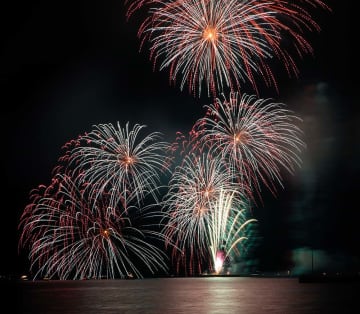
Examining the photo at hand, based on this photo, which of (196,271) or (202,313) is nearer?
(202,313)

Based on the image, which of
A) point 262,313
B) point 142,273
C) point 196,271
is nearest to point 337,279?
point 196,271

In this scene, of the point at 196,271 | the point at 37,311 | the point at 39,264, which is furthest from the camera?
the point at 39,264

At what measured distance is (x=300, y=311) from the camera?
31438mm

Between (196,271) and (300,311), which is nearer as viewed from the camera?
(300,311)

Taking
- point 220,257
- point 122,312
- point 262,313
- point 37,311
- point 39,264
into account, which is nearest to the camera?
point 262,313

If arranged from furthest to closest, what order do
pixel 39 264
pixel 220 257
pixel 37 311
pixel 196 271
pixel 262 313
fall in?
pixel 39 264 < pixel 196 271 < pixel 220 257 < pixel 37 311 < pixel 262 313

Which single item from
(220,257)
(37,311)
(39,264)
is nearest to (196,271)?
(39,264)

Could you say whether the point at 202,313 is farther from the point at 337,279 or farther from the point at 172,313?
the point at 337,279

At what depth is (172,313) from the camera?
100ft

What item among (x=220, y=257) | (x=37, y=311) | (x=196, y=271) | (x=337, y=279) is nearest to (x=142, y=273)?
(x=196, y=271)

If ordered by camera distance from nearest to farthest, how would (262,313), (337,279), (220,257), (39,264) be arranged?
(262,313) < (220,257) < (337,279) < (39,264)

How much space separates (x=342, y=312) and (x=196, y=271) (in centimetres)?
13023

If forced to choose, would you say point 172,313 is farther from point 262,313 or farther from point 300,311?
point 300,311

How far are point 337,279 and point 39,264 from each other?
316 feet
